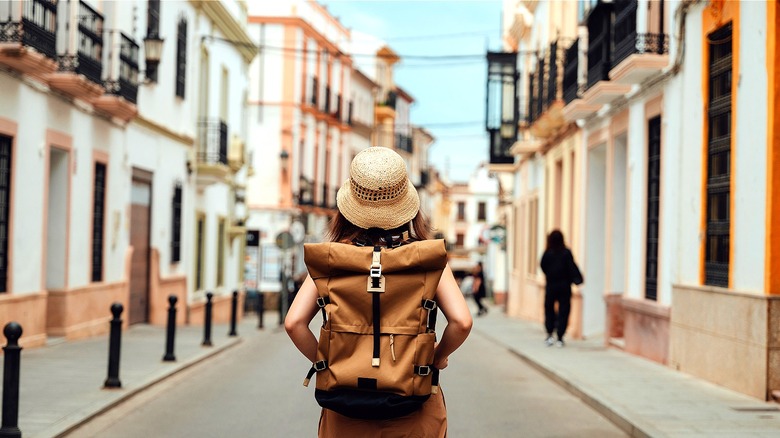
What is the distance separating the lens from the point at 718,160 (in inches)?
495

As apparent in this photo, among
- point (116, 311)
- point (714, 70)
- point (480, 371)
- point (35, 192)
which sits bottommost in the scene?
point (480, 371)

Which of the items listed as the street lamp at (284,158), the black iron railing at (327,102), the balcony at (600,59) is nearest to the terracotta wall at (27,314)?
the balcony at (600,59)

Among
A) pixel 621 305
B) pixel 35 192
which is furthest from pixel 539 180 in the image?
pixel 35 192

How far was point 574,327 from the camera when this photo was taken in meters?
21.4

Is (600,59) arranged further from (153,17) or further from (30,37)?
(153,17)

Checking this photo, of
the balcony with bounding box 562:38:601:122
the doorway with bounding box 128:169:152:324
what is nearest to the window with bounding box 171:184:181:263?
the doorway with bounding box 128:169:152:324

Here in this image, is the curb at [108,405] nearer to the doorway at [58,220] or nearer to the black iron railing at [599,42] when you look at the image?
the doorway at [58,220]

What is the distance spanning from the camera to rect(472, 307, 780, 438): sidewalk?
9.09 meters

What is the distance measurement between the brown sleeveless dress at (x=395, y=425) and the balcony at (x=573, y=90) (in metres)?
15.6

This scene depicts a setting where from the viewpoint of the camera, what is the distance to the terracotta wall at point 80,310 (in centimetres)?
1742

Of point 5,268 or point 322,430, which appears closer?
point 322,430

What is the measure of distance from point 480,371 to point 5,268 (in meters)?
6.29

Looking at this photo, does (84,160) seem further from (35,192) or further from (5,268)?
(5,268)

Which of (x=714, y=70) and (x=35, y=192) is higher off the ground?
(x=714, y=70)
